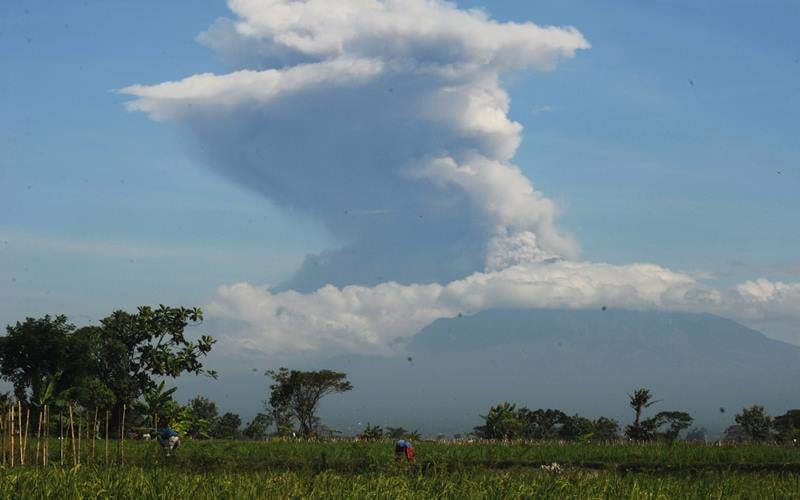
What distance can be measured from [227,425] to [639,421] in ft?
172

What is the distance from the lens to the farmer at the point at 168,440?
Answer: 103ft

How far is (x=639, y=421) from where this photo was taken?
5619 centimetres

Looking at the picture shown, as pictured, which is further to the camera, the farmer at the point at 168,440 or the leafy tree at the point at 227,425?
the leafy tree at the point at 227,425

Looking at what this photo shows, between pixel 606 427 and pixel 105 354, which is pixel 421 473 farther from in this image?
pixel 606 427

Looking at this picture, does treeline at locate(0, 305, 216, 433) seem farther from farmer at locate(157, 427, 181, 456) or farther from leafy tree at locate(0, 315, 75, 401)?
farmer at locate(157, 427, 181, 456)

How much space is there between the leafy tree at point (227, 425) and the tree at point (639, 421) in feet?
140

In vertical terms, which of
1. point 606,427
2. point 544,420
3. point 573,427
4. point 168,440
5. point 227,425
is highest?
point 168,440

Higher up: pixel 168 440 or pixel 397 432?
pixel 168 440

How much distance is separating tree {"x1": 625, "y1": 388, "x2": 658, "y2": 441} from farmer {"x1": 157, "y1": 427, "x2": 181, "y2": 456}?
1010 inches

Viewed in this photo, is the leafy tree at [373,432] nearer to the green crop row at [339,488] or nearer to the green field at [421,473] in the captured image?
the green field at [421,473]

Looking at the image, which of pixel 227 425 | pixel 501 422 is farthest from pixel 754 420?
pixel 227 425

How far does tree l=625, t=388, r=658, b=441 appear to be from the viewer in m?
52.5

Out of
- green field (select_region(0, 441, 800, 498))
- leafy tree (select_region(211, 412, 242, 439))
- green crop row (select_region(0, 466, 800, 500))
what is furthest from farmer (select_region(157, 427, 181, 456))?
leafy tree (select_region(211, 412, 242, 439))

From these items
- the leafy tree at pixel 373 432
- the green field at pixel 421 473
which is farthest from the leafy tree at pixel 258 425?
the green field at pixel 421 473
